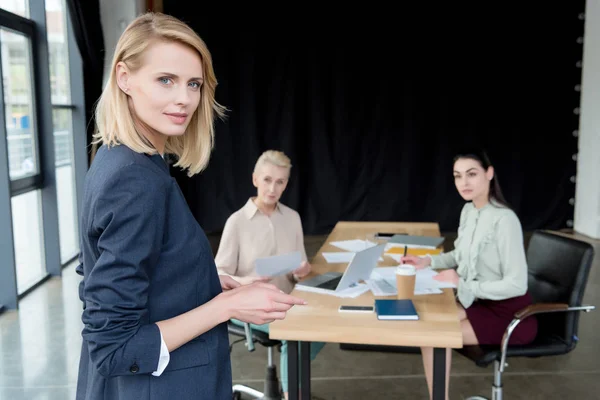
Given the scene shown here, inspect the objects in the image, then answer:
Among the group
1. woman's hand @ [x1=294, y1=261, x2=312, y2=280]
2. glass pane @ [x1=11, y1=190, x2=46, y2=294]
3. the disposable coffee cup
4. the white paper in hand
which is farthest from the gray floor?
glass pane @ [x1=11, y1=190, x2=46, y2=294]

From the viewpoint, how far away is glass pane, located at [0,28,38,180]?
4.75 meters

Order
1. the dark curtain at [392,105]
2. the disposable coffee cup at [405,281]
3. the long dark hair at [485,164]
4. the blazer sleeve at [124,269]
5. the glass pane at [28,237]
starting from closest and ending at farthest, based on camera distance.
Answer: the blazer sleeve at [124,269], the disposable coffee cup at [405,281], the long dark hair at [485,164], the glass pane at [28,237], the dark curtain at [392,105]

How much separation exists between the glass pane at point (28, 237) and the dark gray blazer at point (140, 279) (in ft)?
14.8

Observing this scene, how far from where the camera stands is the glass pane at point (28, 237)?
5.21 metres

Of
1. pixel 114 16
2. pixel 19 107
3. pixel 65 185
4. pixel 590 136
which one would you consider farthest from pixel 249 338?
pixel 590 136

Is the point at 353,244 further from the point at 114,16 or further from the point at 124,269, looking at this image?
the point at 114,16

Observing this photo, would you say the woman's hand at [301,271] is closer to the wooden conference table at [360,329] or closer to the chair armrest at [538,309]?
the wooden conference table at [360,329]

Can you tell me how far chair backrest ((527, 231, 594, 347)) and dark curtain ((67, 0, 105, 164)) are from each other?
12.7 feet

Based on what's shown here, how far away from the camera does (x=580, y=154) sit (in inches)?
289

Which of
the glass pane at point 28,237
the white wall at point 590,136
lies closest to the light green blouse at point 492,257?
the glass pane at point 28,237

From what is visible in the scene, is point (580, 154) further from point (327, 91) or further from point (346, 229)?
point (346, 229)

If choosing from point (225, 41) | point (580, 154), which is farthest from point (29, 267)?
point (580, 154)

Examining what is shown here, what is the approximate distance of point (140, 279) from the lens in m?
0.99

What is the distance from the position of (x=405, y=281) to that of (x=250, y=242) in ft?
3.14
